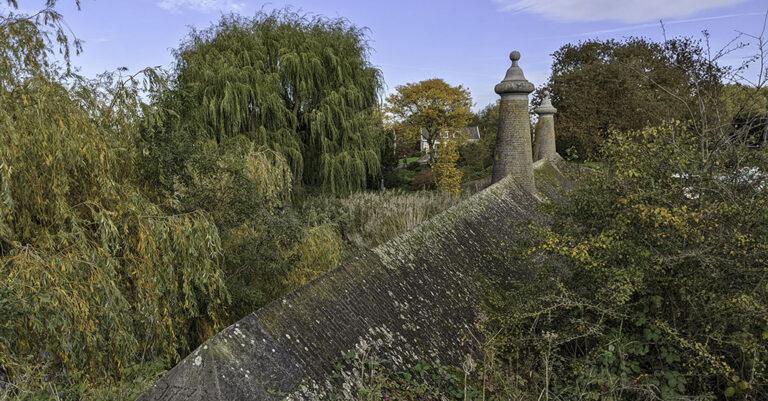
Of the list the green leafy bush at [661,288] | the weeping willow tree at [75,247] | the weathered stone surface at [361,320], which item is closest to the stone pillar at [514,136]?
the weathered stone surface at [361,320]

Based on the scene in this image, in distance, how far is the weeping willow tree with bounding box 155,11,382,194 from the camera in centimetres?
1483

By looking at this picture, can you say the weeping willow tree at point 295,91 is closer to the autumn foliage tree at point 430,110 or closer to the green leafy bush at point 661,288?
the green leafy bush at point 661,288

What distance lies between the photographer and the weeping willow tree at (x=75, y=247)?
164 inches

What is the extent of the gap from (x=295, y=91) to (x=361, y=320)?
1401 cm

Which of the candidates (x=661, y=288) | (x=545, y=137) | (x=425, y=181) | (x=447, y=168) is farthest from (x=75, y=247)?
(x=425, y=181)

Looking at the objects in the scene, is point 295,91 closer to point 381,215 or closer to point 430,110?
point 381,215

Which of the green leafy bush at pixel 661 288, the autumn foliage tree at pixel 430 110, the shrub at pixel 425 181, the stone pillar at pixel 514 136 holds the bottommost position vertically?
the shrub at pixel 425 181

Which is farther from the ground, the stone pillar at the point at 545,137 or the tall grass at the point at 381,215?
the stone pillar at the point at 545,137

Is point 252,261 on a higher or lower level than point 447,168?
higher

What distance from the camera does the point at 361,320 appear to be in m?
3.66

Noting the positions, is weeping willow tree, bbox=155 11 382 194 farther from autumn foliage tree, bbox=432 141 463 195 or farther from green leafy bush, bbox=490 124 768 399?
green leafy bush, bbox=490 124 768 399

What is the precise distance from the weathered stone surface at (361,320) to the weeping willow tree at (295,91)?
32.5 feet

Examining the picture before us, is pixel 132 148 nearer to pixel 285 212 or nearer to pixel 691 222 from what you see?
pixel 285 212

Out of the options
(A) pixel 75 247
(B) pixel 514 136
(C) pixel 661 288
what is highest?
(B) pixel 514 136
